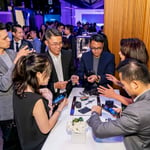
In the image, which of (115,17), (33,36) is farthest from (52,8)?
(115,17)

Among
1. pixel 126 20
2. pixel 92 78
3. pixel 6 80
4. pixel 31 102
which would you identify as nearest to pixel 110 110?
pixel 92 78

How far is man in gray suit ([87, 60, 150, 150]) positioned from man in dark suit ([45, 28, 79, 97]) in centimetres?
102

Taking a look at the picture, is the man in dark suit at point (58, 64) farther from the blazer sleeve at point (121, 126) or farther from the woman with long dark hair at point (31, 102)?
the blazer sleeve at point (121, 126)

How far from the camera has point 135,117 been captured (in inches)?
44.1

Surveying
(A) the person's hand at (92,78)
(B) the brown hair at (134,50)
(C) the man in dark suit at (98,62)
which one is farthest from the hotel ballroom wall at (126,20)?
(A) the person's hand at (92,78)

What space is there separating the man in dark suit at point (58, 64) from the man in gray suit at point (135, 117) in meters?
1.02

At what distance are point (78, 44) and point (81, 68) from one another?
3186mm

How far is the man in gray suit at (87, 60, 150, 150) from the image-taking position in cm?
113

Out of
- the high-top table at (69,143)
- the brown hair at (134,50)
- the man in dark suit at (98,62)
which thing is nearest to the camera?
the high-top table at (69,143)

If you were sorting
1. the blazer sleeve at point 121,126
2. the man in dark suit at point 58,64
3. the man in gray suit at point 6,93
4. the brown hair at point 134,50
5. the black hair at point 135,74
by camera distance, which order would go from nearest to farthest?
the blazer sleeve at point 121,126, the black hair at point 135,74, the man in gray suit at point 6,93, the brown hair at point 134,50, the man in dark suit at point 58,64

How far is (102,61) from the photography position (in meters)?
2.49

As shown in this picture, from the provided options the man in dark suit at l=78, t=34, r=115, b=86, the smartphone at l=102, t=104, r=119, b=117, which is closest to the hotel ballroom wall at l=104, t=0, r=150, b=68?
the man in dark suit at l=78, t=34, r=115, b=86

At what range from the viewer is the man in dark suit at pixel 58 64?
2219 mm

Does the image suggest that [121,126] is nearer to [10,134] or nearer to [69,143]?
[69,143]
